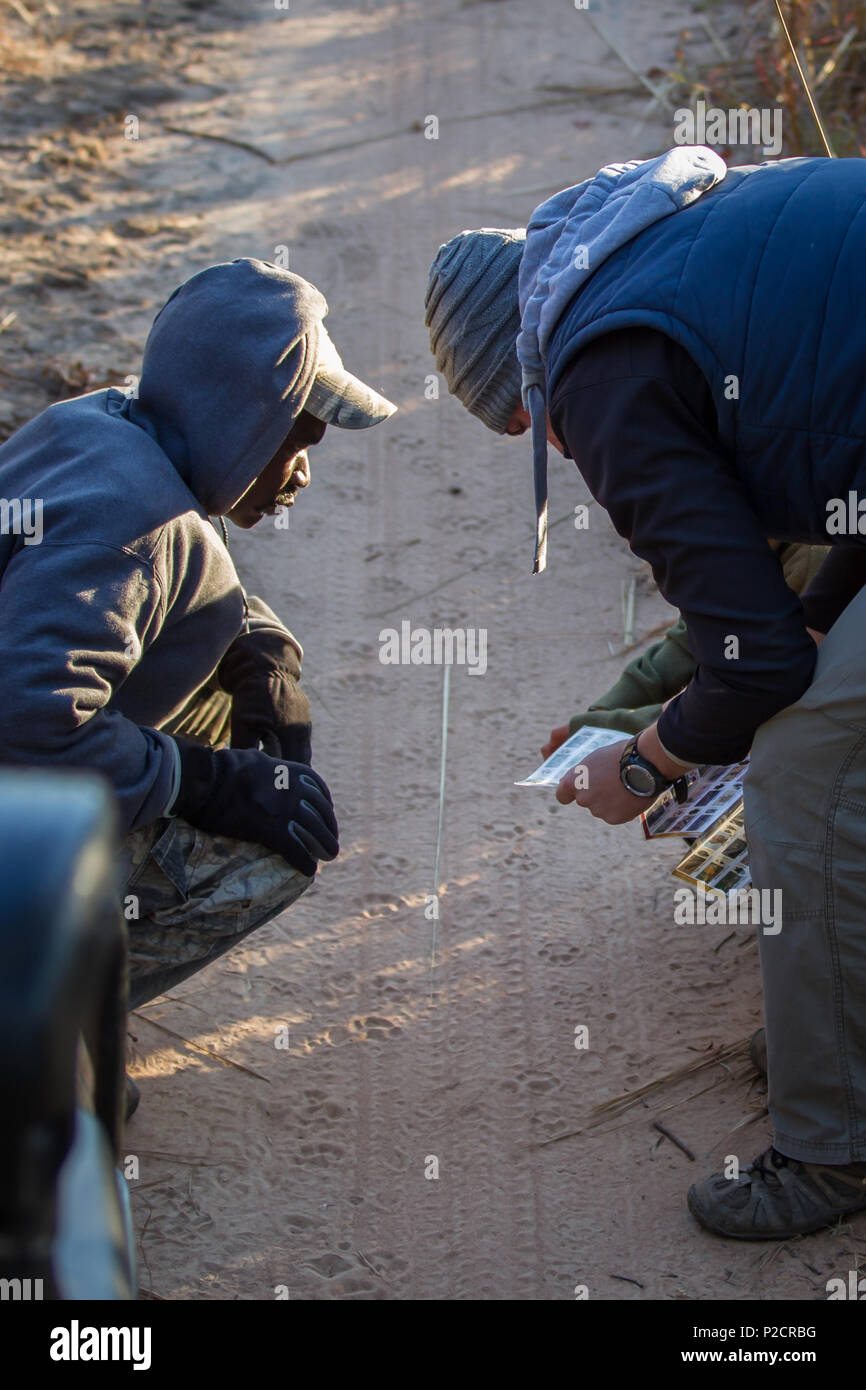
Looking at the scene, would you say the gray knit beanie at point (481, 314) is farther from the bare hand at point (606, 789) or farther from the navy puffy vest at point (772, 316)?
the bare hand at point (606, 789)

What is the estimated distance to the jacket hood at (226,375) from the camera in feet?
8.84

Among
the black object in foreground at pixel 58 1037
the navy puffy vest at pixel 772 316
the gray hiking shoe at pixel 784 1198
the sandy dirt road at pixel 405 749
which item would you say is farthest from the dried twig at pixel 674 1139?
the black object in foreground at pixel 58 1037

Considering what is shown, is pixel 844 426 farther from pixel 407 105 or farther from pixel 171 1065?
pixel 407 105

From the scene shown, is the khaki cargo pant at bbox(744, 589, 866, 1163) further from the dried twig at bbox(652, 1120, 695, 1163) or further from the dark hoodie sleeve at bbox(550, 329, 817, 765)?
the dried twig at bbox(652, 1120, 695, 1163)

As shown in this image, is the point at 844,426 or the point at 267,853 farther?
the point at 267,853

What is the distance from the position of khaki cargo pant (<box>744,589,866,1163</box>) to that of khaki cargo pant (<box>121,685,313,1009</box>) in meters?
0.95

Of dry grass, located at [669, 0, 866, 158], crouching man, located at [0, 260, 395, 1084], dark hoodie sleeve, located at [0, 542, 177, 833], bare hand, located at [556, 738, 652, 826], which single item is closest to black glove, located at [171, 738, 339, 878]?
crouching man, located at [0, 260, 395, 1084]

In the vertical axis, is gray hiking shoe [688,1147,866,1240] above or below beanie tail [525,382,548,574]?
below

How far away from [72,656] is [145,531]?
0.28m

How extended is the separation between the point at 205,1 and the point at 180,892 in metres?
6.81

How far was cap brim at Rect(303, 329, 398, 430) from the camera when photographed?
2885 millimetres

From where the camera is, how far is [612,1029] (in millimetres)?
3248

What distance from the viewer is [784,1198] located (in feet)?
8.50
